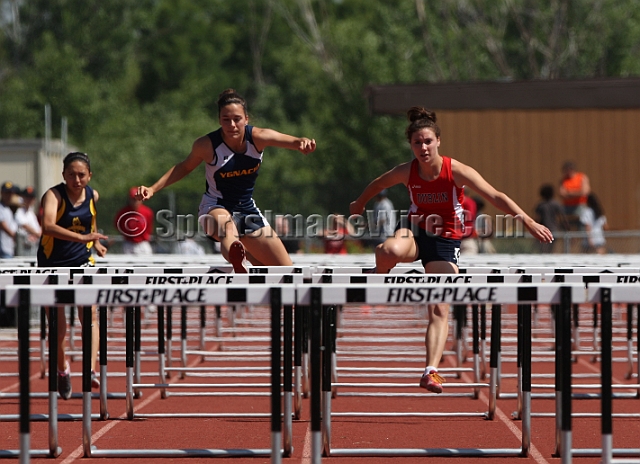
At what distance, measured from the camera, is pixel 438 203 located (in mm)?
8445

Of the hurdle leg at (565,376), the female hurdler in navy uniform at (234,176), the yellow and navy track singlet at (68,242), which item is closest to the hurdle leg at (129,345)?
the female hurdler in navy uniform at (234,176)

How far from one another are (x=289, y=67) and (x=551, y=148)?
1050 inches

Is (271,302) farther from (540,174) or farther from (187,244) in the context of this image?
(540,174)

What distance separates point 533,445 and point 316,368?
2.28 m

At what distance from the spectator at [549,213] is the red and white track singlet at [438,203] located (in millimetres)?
13094

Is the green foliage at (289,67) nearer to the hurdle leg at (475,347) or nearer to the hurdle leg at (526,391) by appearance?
the hurdle leg at (475,347)

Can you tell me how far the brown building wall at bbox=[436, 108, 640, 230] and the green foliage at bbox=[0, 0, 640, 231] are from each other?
15341 millimetres

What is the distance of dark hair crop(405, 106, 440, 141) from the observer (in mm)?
8391

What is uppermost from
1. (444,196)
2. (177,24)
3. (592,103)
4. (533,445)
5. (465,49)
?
(177,24)

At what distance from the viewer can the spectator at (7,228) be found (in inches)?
655

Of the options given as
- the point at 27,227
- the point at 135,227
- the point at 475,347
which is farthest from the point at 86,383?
the point at 135,227

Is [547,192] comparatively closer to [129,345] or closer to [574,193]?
[574,193]

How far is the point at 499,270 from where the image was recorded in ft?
26.2

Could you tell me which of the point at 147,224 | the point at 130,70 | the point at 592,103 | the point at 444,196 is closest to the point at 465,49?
the point at 130,70
